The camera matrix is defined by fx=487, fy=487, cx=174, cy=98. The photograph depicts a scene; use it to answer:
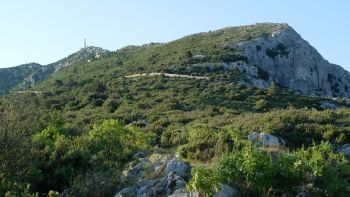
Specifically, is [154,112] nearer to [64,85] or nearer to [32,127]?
[32,127]

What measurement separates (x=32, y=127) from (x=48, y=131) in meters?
2.37

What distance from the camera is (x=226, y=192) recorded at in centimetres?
1254

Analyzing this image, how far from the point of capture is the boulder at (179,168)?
47.2ft

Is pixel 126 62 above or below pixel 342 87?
above

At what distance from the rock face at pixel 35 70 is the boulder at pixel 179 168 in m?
93.3

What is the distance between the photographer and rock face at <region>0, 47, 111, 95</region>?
110 metres

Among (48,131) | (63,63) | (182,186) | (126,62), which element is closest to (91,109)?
(48,131)

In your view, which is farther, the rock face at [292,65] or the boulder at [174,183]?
the rock face at [292,65]

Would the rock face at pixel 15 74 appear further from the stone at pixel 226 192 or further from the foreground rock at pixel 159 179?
the stone at pixel 226 192

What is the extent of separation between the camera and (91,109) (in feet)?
145

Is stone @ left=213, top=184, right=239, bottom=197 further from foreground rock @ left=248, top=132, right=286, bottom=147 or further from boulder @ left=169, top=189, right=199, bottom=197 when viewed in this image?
foreground rock @ left=248, top=132, right=286, bottom=147

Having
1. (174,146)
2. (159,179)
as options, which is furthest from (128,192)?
(174,146)

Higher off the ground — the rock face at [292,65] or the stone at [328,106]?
the rock face at [292,65]

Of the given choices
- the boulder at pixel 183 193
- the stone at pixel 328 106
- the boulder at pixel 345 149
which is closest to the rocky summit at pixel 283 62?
the stone at pixel 328 106
